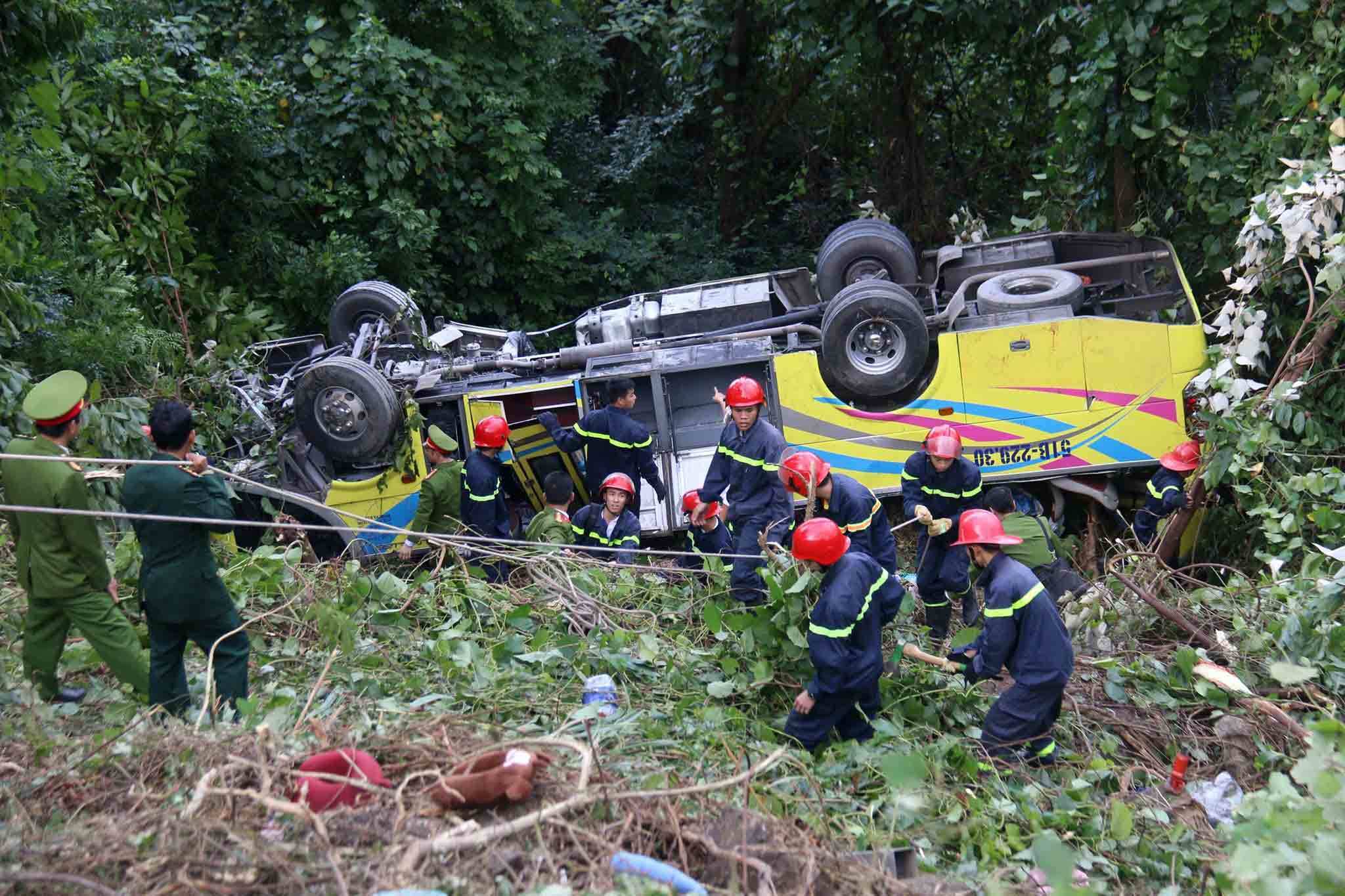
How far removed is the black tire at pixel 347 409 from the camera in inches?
313

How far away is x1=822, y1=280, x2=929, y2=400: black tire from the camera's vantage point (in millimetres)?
7973

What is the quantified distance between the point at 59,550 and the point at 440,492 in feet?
9.06

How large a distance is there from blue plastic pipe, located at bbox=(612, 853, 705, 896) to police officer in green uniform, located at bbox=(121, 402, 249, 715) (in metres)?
2.28

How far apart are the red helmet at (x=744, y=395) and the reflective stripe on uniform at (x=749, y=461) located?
274 mm

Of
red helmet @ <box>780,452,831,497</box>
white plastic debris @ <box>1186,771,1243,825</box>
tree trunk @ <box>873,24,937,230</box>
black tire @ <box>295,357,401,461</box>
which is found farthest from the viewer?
tree trunk @ <box>873,24,937,230</box>

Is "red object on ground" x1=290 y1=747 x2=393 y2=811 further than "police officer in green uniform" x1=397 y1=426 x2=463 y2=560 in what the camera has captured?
No

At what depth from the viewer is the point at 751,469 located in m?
7.05

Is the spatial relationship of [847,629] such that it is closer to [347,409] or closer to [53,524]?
[53,524]

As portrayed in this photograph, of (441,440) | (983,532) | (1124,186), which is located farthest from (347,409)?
(1124,186)

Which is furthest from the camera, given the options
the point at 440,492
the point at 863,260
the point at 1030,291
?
the point at 863,260

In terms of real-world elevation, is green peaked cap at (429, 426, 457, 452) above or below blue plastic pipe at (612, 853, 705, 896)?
above

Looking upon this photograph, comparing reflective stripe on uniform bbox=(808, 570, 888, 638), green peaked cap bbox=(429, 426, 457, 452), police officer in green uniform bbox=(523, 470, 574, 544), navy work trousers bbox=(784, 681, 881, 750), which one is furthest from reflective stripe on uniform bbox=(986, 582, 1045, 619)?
green peaked cap bbox=(429, 426, 457, 452)

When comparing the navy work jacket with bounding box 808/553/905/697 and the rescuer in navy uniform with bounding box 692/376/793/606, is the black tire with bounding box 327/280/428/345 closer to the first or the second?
the rescuer in navy uniform with bounding box 692/376/793/606

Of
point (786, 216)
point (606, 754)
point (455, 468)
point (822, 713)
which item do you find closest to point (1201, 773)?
point (822, 713)
